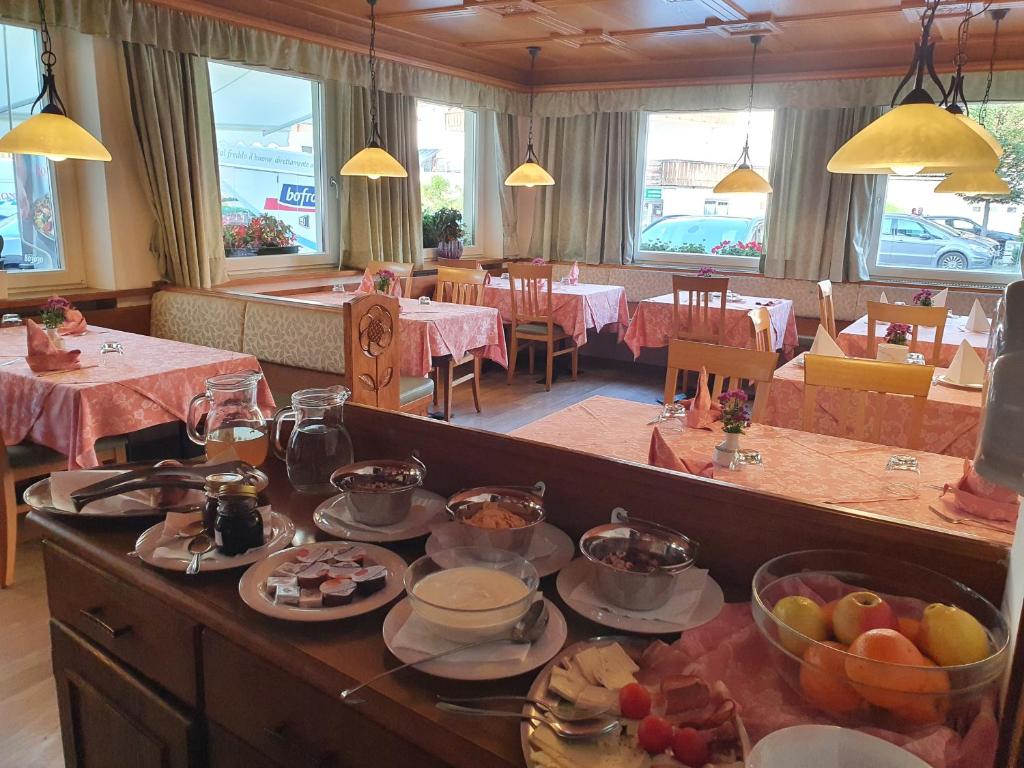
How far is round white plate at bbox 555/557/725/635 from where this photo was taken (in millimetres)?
902

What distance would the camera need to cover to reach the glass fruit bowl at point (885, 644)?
2.33 feet

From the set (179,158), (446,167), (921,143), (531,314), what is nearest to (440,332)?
(531,314)

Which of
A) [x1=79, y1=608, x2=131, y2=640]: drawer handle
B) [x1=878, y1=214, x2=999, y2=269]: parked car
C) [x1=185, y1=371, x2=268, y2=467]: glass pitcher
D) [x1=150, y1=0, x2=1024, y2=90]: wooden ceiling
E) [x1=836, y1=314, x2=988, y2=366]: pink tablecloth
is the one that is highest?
[x1=150, y1=0, x2=1024, y2=90]: wooden ceiling

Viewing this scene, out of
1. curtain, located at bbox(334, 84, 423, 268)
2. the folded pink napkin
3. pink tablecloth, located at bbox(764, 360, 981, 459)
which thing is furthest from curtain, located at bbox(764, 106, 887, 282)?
the folded pink napkin

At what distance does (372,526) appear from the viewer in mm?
1177

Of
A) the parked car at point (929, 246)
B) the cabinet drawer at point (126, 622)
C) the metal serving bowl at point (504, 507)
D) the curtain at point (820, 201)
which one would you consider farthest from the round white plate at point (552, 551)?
the parked car at point (929, 246)

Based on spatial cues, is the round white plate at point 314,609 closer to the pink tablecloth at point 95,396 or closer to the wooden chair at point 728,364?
the wooden chair at point 728,364

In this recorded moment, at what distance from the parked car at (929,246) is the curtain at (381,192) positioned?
371 cm

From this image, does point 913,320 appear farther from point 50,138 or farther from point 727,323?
point 50,138

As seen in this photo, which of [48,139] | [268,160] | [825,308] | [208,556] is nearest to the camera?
[208,556]

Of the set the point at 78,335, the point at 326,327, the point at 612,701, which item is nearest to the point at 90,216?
the point at 78,335

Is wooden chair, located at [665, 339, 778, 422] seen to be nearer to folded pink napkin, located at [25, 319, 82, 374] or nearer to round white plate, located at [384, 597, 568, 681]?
round white plate, located at [384, 597, 568, 681]

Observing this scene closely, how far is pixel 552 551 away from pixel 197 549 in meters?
0.52

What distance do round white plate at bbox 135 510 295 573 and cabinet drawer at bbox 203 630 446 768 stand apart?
0.34 ft
